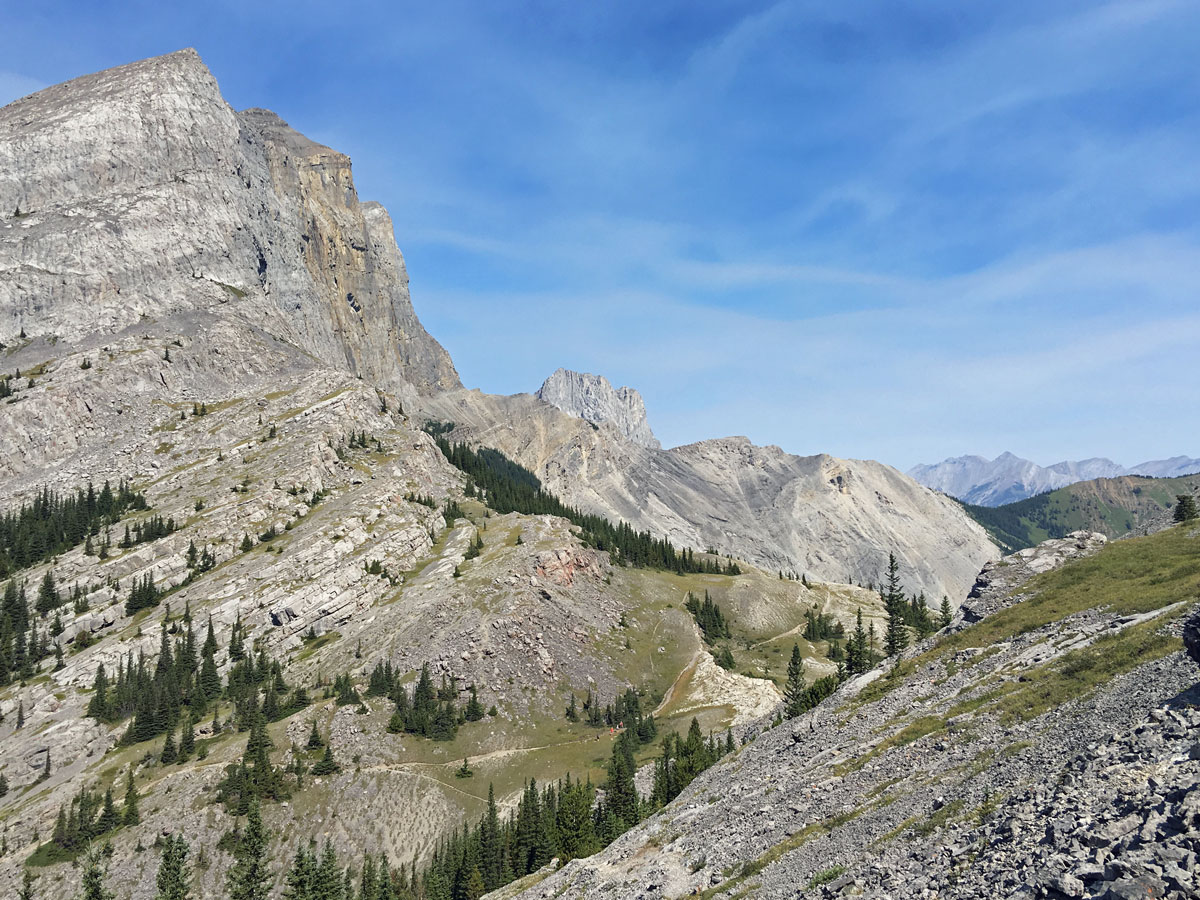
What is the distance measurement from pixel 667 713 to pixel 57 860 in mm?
119878

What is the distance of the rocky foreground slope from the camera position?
26.8 meters

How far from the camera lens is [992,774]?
40.3 m

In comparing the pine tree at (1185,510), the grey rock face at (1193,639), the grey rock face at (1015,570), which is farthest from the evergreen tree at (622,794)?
the grey rock face at (1193,639)

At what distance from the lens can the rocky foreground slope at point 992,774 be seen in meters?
26.8

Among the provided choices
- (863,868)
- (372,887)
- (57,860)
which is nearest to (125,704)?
(57,860)

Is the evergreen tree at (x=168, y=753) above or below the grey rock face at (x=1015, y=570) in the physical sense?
below

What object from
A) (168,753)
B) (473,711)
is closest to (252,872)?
(168,753)

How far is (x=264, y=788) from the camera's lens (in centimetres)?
13588

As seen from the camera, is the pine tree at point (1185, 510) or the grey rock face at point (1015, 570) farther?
Result: the pine tree at point (1185, 510)

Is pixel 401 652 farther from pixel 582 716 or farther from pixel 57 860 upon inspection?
pixel 57 860

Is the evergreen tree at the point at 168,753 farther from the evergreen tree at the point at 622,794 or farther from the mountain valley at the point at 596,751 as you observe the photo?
the evergreen tree at the point at 622,794

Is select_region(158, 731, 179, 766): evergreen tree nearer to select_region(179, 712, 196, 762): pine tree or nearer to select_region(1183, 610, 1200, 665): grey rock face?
select_region(179, 712, 196, 762): pine tree

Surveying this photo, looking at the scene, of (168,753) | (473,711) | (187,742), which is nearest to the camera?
(168,753)

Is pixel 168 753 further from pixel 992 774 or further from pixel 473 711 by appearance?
pixel 992 774
